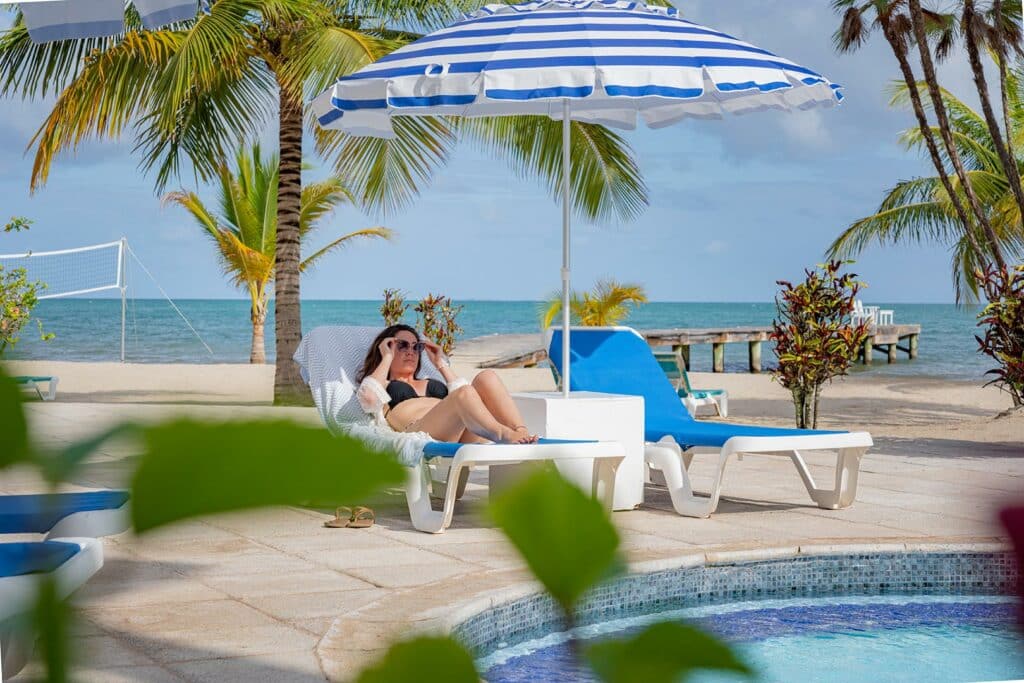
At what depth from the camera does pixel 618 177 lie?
11445 millimetres

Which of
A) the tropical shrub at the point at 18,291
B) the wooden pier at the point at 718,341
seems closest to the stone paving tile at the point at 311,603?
the tropical shrub at the point at 18,291

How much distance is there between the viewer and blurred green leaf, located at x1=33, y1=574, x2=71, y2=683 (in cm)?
25

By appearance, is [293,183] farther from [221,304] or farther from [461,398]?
[221,304]

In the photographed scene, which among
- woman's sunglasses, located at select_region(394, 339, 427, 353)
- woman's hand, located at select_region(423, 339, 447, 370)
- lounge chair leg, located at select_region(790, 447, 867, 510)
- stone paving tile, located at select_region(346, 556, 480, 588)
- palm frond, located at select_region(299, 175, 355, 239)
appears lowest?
stone paving tile, located at select_region(346, 556, 480, 588)

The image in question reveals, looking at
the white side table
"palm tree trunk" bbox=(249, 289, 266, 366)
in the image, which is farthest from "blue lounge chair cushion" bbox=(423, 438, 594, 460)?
"palm tree trunk" bbox=(249, 289, 266, 366)

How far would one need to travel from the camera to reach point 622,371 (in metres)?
6.20

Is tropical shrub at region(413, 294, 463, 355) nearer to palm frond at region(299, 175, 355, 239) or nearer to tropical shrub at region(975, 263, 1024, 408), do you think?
palm frond at region(299, 175, 355, 239)

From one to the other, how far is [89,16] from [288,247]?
22.0 ft

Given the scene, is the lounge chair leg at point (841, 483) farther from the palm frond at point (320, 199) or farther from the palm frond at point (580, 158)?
the palm frond at point (320, 199)

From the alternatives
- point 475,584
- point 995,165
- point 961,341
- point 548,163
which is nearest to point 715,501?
point 475,584

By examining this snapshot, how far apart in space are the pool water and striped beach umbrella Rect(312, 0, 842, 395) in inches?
69.6

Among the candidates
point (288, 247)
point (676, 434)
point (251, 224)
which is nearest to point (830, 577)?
point (676, 434)

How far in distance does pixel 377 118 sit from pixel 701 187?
45.2 meters

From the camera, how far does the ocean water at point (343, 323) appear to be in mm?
32750
